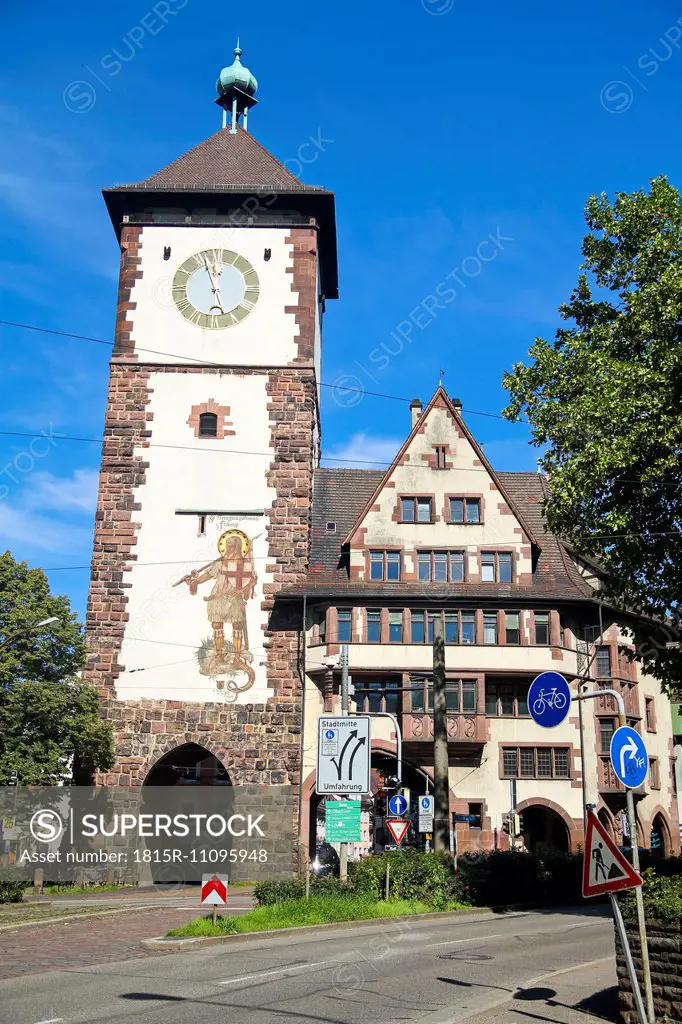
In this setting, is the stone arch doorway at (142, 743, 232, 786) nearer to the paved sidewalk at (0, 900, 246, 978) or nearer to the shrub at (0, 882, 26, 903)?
the shrub at (0, 882, 26, 903)

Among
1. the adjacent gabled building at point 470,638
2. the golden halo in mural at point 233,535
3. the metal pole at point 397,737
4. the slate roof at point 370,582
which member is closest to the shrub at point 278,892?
the metal pole at point 397,737

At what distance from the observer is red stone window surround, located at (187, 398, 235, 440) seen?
39.5m

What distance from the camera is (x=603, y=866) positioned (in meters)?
9.74

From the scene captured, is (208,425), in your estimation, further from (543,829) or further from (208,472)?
(543,829)

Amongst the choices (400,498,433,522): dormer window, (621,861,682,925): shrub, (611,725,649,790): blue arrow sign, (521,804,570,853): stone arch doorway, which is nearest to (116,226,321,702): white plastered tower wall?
(400,498,433,522): dormer window

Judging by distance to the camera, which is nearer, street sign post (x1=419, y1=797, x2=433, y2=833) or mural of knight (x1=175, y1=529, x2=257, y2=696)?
street sign post (x1=419, y1=797, x2=433, y2=833)

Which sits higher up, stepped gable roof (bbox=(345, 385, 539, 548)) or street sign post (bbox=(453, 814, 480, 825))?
stepped gable roof (bbox=(345, 385, 539, 548))

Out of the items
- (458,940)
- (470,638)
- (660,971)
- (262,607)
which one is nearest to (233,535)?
(262,607)

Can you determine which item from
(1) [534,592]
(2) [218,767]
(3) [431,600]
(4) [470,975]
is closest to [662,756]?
(1) [534,592]

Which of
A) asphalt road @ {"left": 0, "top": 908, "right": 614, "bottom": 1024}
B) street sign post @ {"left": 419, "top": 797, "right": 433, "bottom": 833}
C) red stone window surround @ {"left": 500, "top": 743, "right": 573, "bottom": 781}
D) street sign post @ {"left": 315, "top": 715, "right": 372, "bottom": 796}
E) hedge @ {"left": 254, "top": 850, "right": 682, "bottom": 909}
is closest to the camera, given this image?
asphalt road @ {"left": 0, "top": 908, "right": 614, "bottom": 1024}

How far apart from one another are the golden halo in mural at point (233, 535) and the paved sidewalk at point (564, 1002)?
2576 cm

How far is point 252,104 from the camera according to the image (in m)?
48.9

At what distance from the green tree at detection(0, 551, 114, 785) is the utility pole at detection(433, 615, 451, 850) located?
12.0m

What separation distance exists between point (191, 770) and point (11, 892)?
39.2 ft
